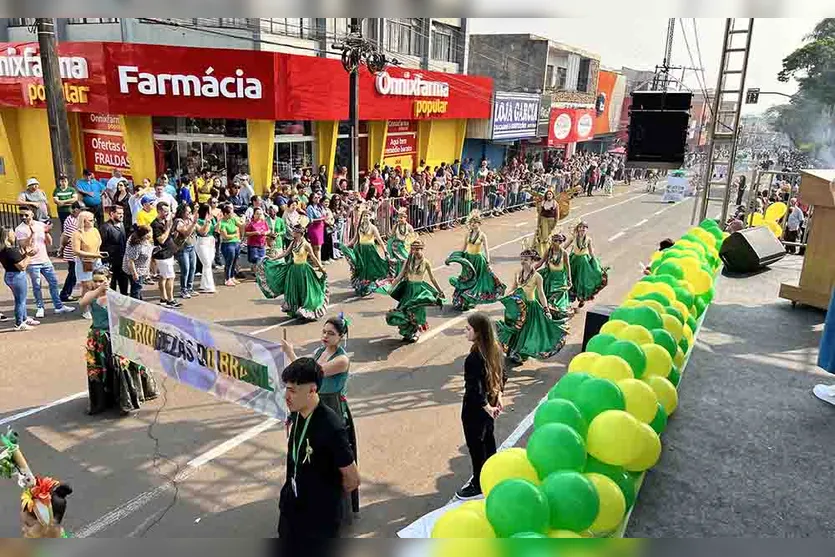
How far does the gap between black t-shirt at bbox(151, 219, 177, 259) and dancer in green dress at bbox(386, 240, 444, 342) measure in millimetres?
4053

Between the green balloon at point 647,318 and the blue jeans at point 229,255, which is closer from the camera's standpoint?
the green balloon at point 647,318

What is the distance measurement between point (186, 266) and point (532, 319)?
21.3 feet

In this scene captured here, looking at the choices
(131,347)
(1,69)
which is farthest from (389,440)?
(1,69)

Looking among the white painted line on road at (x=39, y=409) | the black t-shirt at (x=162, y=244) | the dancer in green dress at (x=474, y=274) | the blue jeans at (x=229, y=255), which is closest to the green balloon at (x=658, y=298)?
the dancer in green dress at (x=474, y=274)

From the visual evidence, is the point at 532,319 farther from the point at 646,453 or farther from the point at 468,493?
the point at 646,453

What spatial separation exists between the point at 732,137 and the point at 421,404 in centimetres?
591

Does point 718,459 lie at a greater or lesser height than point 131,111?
lesser

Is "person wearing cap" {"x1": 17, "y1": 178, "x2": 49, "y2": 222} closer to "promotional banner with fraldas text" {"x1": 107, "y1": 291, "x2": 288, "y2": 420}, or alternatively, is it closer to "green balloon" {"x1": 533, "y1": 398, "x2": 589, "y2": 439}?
"promotional banner with fraldas text" {"x1": 107, "y1": 291, "x2": 288, "y2": 420}

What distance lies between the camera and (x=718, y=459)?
3.41 meters

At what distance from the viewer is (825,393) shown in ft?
13.8

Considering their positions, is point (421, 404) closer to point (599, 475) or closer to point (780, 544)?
point (599, 475)

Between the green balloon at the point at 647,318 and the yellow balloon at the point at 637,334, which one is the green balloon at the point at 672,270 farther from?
the yellow balloon at the point at 637,334

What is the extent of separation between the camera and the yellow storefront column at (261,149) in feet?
56.6

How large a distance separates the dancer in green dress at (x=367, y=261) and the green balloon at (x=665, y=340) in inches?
303
